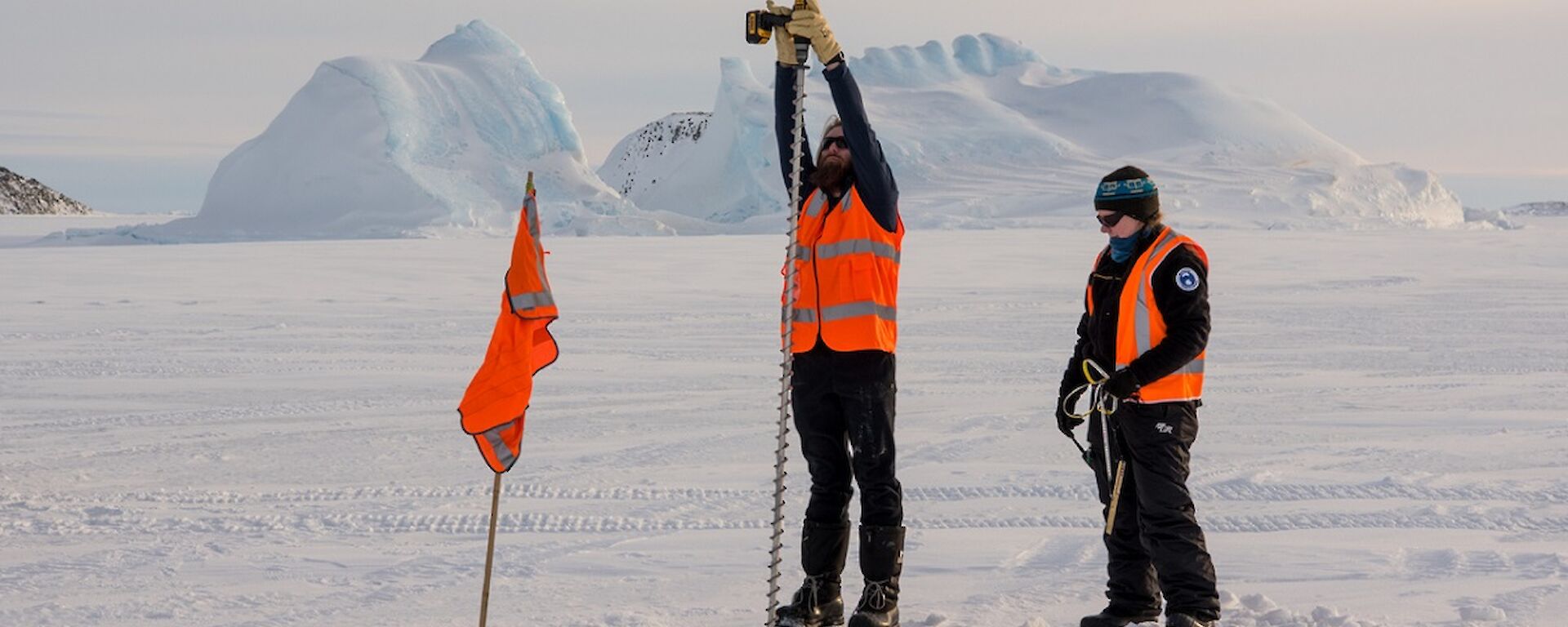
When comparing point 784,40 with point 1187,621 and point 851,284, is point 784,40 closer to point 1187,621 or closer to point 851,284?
point 851,284

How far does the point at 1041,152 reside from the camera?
56.2 m

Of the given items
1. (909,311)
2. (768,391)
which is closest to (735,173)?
(909,311)

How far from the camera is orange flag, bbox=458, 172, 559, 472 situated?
3309mm

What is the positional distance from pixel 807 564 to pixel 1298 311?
35.0 feet

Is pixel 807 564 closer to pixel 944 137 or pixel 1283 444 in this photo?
pixel 1283 444

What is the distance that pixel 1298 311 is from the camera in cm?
1327

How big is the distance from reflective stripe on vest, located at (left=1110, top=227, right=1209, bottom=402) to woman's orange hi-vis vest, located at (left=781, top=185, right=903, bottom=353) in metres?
0.60

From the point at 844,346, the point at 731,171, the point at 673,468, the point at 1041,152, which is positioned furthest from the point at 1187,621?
the point at 1041,152

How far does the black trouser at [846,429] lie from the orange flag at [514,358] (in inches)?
27.5

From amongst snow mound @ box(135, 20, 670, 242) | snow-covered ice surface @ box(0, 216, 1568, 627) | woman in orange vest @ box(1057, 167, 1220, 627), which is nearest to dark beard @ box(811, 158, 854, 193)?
woman in orange vest @ box(1057, 167, 1220, 627)

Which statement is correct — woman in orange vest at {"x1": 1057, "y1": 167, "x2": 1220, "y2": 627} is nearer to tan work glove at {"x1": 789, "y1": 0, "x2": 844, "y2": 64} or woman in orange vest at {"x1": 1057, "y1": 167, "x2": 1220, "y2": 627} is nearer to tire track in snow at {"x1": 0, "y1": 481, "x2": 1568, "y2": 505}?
tan work glove at {"x1": 789, "y1": 0, "x2": 844, "y2": 64}

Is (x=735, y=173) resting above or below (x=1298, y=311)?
above

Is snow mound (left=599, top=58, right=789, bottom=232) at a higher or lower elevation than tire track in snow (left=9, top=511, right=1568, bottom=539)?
higher

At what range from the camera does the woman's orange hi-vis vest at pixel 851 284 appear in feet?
11.7
